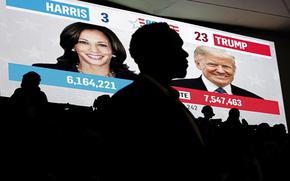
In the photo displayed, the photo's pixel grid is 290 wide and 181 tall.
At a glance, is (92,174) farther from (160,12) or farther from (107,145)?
(160,12)

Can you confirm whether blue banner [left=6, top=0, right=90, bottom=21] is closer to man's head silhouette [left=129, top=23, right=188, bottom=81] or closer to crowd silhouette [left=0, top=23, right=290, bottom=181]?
crowd silhouette [left=0, top=23, right=290, bottom=181]

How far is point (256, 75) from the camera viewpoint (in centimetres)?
479

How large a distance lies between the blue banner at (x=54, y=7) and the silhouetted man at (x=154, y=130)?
8.23 ft

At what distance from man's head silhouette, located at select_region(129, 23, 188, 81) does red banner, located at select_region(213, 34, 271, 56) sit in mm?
3228

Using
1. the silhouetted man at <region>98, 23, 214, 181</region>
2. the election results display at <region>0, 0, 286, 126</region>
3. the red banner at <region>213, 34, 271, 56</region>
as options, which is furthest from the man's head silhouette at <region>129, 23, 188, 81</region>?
the red banner at <region>213, 34, 271, 56</region>

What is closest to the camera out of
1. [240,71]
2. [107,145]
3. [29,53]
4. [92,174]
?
[107,145]

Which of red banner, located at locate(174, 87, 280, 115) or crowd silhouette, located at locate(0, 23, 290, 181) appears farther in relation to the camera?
red banner, located at locate(174, 87, 280, 115)

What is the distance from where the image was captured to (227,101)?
4453mm

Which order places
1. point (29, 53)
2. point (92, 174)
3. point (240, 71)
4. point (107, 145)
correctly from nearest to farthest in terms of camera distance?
point (107, 145)
point (92, 174)
point (29, 53)
point (240, 71)

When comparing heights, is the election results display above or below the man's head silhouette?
above

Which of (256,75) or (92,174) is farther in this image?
(256,75)

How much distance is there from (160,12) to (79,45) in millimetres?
1180

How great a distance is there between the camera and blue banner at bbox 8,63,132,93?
3525mm

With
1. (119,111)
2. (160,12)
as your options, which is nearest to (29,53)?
(160,12)
